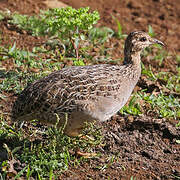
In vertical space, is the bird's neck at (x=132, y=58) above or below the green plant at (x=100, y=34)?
below

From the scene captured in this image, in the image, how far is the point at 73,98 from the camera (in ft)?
16.5

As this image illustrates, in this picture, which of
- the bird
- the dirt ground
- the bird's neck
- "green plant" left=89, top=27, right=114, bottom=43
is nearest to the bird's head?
the bird's neck

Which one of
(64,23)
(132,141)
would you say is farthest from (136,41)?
(132,141)

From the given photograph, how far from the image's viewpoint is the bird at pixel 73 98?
16.5ft

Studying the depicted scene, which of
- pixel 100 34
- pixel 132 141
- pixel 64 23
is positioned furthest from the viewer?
pixel 100 34

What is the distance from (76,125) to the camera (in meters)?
5.14

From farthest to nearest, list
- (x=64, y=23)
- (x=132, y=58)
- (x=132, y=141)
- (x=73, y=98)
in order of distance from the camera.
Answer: (x=64, y=23) → (x=132, y=58) → (x=132, y=141) → (x=73, y=98)

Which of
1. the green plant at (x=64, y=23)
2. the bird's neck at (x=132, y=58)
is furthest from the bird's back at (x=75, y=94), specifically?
the green plant at (x=64, y=23)

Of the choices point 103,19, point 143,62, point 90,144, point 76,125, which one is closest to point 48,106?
point 76,125

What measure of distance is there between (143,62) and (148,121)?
84.6 inches

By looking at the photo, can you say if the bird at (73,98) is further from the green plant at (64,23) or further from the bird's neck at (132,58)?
the green plant at (64,23)

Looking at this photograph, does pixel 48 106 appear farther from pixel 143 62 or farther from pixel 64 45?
pixel 143 62

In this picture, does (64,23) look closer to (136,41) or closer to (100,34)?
(136,41)

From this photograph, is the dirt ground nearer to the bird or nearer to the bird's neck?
the bird
